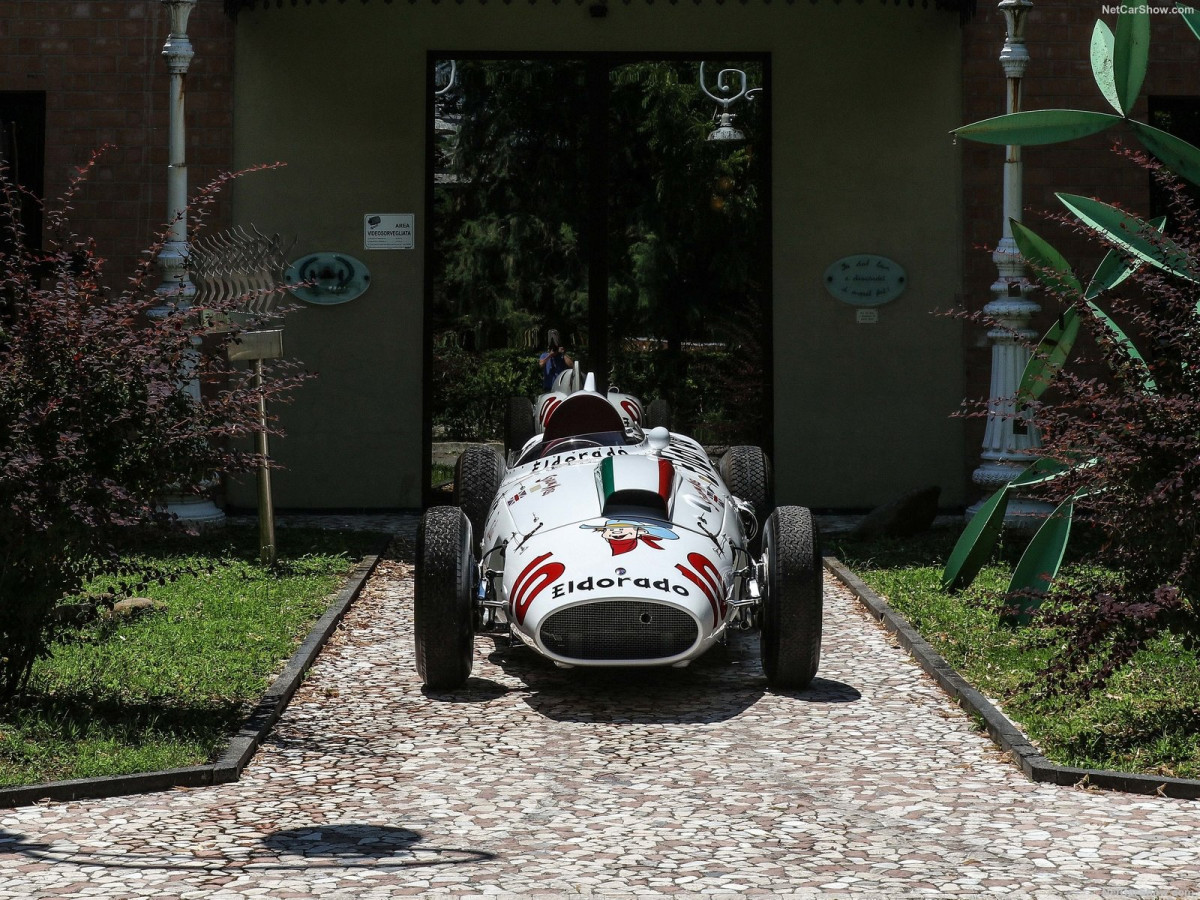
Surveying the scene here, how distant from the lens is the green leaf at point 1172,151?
24.1 ft

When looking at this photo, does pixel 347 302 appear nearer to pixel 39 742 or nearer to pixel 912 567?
pixel 912 567

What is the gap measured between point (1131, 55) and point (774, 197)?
16.0 ft

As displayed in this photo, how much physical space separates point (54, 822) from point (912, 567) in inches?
246

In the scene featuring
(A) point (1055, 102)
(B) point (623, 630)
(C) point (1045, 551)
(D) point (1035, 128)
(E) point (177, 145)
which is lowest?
(B) point (623, 630)

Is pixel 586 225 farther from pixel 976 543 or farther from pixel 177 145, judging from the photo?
pixel 976 543

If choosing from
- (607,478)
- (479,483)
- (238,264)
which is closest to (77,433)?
(607,478)

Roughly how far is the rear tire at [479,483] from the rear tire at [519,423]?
2068 millimetres

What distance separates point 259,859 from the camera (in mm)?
4656

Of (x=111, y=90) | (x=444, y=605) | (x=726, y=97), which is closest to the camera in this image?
(x=444, y=605)

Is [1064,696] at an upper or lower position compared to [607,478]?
lower

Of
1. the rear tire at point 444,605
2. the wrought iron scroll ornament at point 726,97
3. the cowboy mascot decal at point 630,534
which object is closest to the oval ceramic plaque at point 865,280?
the wrought iron scroll ornament at point 726,97

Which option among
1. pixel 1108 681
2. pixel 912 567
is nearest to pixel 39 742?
pixel 1108 681

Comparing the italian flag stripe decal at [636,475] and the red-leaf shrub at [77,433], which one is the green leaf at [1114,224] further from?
the red-leaf shrub at [77,433]

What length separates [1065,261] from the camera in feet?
27.1
